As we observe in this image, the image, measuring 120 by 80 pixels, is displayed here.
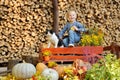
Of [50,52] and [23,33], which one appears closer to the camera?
[50,52]

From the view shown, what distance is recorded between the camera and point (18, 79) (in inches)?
129

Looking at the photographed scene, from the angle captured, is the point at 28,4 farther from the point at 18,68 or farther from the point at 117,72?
the point at 117,72

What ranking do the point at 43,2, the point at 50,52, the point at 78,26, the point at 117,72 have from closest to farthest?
the point at 117,72, the point at 50,52, the point at 78,26, the point at 43,2

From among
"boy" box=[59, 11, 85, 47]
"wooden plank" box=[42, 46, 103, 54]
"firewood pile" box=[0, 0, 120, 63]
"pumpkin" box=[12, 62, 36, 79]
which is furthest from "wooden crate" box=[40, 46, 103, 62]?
"firewood pile" box=[0, 0, 120, 63]

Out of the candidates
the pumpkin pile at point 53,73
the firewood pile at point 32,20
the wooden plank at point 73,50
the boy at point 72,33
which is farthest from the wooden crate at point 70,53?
the firewood pile at point 32,20

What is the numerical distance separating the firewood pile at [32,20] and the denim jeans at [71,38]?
183cm

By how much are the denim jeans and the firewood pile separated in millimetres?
1834

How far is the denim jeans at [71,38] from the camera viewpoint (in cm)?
436

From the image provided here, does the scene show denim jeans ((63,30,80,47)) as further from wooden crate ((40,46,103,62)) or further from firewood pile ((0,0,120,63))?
firewood pile ((0,0,120,63))

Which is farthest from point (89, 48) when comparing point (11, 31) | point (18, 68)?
point (11, 31)

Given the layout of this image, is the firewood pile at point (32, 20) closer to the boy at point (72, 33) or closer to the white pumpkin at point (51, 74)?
the boy at point (72, 33)

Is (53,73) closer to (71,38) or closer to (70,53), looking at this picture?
(70,53)

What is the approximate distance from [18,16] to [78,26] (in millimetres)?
1845

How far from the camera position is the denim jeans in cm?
436
